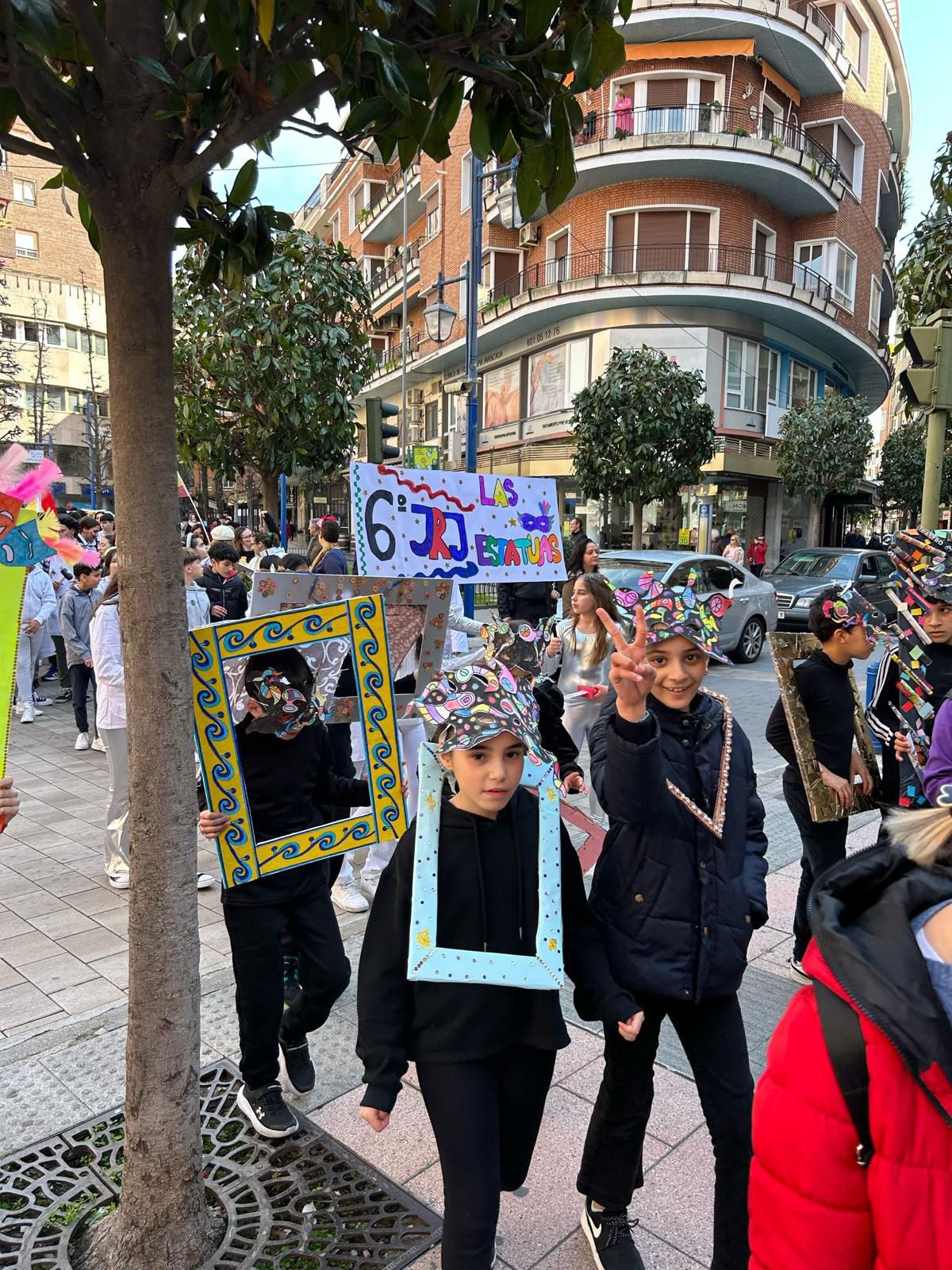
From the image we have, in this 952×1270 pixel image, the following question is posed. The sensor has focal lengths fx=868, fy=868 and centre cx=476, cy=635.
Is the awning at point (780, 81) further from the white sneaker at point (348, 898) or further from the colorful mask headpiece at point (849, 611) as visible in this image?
the white sneaker at point (348, 898)

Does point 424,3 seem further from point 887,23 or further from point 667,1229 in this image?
point 887,23

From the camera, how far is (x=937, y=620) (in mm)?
3961

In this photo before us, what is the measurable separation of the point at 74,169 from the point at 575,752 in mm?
3362

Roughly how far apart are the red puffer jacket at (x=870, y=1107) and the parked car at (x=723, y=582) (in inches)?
407

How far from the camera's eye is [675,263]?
990 inches

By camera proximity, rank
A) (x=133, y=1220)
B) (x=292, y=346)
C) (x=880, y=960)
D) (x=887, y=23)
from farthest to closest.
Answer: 1. (x=887, y=23)
2. (x=292, y=346)
3. (x=133, y=1220)
4. (x=880, y=960)

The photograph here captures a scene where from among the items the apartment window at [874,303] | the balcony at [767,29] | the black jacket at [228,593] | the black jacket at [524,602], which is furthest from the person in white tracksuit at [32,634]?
the apartment window at [874,303]

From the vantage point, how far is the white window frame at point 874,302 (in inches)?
1271

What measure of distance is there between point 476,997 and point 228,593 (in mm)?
7681

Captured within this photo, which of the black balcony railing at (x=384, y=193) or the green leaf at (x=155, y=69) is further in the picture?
the black balcony railing at (x=384, y=193)

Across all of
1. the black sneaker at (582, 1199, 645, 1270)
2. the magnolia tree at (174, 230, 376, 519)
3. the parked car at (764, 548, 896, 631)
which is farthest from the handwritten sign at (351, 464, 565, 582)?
the parked car at (764, 548, 896, 631)

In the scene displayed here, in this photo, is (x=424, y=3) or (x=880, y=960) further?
(x=424, y=3)

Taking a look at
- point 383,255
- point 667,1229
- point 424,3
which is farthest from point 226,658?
point 383,255

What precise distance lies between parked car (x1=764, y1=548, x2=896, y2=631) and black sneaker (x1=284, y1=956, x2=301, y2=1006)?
42.9 feet
